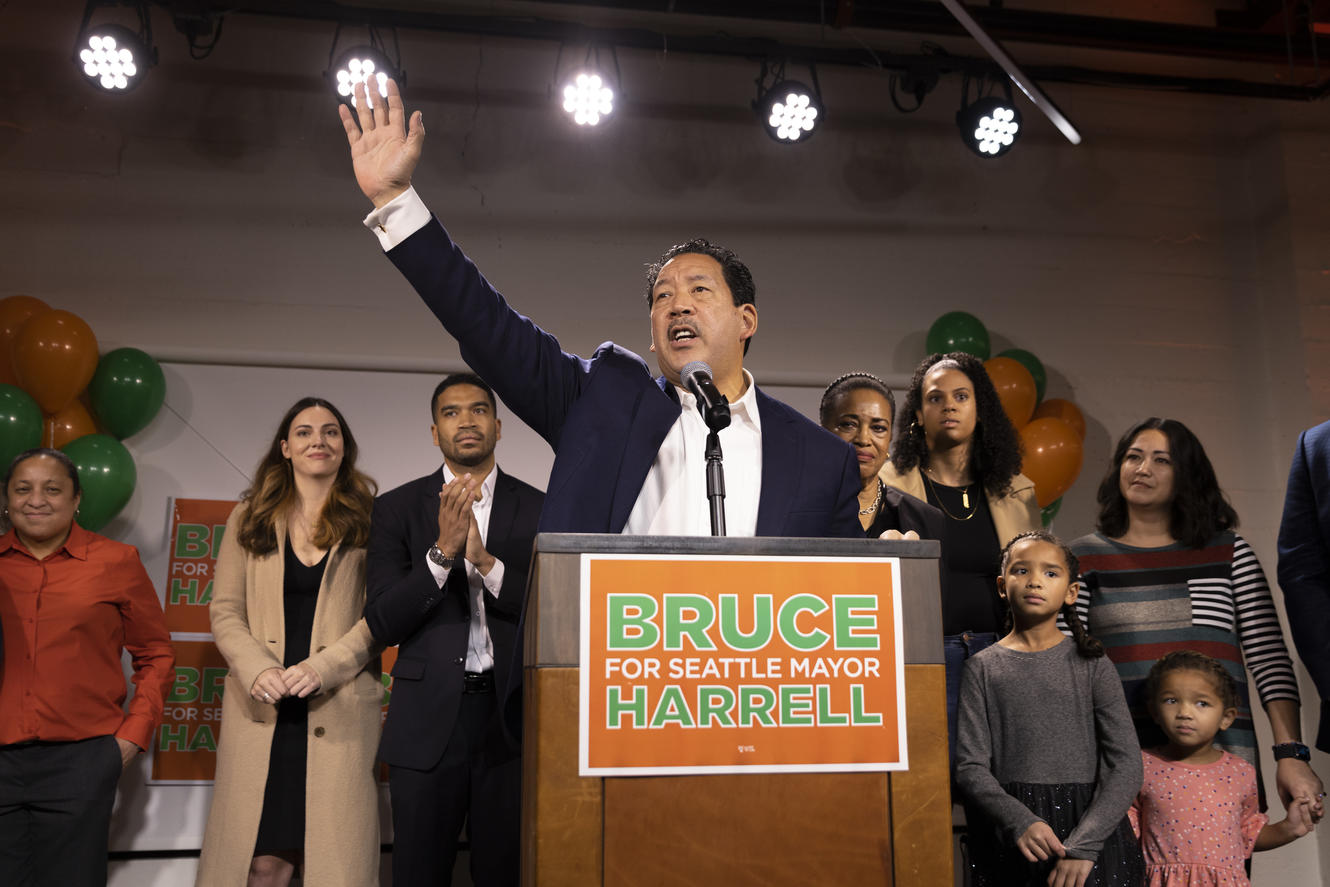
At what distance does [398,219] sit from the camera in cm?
193

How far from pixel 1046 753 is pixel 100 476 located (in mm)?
3132

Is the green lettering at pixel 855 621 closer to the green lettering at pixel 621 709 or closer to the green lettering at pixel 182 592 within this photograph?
the green lettering at pixel 621 709

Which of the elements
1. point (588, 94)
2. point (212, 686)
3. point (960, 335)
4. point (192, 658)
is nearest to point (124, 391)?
point (192, 658)

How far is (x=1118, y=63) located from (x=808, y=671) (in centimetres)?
526

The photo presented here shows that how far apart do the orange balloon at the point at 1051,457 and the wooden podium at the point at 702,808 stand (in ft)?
10.5

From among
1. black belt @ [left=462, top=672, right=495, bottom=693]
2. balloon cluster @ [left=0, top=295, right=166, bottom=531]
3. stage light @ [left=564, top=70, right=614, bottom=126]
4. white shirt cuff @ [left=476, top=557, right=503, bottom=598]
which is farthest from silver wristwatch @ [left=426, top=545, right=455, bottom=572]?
stage light @ [left=564, top=70, right=614, bottom=126]

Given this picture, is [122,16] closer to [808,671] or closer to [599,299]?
[599,299]

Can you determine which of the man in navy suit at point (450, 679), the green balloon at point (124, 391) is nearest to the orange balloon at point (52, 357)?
the green balloon at point (124, 391)

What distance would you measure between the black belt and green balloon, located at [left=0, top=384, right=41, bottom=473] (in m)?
1.83

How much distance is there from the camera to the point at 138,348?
458cm

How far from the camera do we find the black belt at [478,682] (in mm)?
3160

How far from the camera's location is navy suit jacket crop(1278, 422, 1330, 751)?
2697 mm

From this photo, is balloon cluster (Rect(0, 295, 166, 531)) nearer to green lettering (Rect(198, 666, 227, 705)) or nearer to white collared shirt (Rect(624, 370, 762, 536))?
green lettering (Rect(198, 666, 227, 705))

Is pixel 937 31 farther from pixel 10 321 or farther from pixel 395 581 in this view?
pixel 10 321
